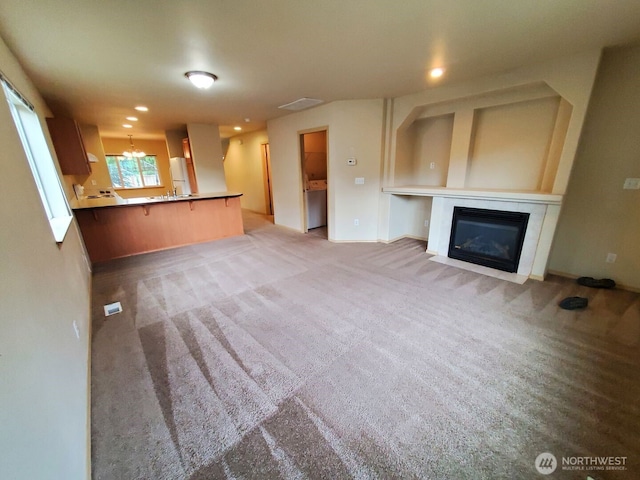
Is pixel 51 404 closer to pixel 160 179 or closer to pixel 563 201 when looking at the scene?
pixel 563 201

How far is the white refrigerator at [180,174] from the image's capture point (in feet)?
20.7

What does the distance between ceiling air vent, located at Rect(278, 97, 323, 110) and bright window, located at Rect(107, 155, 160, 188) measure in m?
6.95

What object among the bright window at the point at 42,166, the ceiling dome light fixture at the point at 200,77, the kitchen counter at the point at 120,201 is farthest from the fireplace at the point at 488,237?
the bright window at the point at 42,166

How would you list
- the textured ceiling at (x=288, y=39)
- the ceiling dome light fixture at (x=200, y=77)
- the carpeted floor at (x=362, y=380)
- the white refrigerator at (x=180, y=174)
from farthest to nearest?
the white refrigerator at (x=180, y=174)
the ceiling dome light fixture at (x=200, y=77)
the textured ceiling at (x=288, y=39)
the carpeted floor at (x=362, y=380)

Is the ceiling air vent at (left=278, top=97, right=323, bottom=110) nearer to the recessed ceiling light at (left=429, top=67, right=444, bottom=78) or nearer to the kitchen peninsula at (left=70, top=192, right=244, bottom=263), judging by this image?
the recessed ceiling light at (left=429, top=67, right=444, bottom=78)

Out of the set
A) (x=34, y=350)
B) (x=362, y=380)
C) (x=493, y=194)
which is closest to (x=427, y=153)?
(x=493, y=194)

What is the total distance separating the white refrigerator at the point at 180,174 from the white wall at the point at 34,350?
4.96 meters

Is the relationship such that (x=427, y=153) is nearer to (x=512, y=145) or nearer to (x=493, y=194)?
(x=512, y=145)

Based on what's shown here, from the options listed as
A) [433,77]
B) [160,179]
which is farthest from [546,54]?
[160,179]

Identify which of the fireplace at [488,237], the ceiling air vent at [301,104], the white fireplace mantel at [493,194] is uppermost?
the ceiling air vent at [301,104]

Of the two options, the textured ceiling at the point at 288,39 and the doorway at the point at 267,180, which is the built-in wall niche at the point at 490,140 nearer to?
the textured ceiling at the point at 288,39

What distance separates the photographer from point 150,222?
174 inches

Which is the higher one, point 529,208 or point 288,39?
point 288,39

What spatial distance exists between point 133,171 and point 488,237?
34.6 feet
